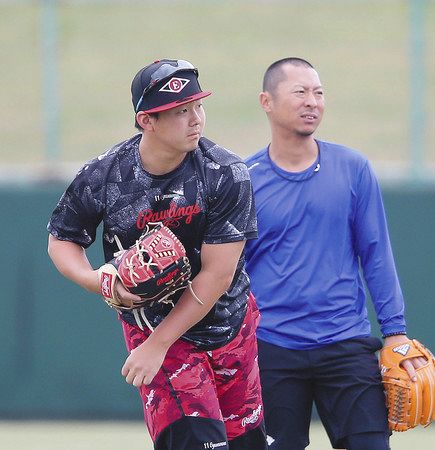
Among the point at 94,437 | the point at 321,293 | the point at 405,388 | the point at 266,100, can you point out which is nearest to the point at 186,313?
the point at 321,293

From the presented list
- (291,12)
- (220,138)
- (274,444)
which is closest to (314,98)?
(274,444)

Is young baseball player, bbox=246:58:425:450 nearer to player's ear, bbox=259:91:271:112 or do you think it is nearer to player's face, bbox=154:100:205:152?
player's ear, bbox=259:91:271:112

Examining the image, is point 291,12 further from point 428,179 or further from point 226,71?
point 428,179

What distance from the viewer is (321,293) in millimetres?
A: 5605

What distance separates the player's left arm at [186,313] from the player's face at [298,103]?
124 centimetres

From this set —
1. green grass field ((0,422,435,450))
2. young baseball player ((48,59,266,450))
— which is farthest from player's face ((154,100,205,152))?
green grass field ((0,422,435,450))

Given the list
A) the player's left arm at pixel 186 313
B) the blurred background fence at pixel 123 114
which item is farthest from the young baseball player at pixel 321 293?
the blurred background fence at pixel 123 114

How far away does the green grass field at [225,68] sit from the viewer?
1120 cm

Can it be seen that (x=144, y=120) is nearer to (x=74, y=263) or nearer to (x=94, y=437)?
(x=74, y=263)

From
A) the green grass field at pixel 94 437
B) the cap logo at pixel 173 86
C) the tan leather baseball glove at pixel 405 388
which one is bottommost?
the green grass field at pixel 94 437

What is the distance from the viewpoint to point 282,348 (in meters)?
5.68

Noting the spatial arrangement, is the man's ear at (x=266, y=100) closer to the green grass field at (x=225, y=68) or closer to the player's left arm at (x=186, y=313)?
the player's left arm at (x=186, y=313)

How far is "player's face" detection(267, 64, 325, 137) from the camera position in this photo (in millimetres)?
5746

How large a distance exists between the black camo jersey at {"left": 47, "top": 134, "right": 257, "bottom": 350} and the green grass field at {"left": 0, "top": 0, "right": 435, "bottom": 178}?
228 inches
